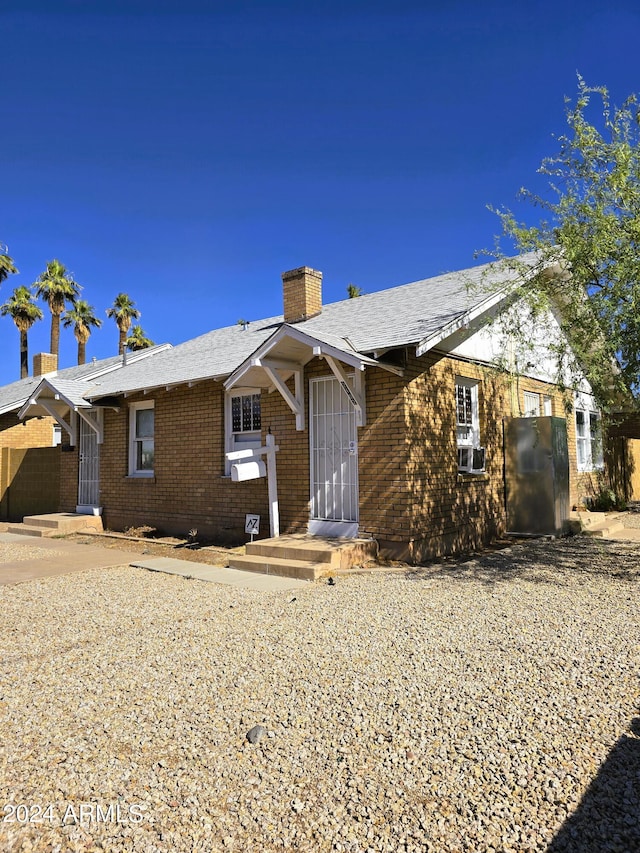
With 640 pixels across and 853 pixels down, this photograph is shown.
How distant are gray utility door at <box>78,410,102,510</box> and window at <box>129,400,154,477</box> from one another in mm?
1365

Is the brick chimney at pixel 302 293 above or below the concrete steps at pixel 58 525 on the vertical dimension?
above

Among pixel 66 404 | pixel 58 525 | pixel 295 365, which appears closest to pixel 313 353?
pixel 295 365

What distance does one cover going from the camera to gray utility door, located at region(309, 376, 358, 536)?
9.39 meters

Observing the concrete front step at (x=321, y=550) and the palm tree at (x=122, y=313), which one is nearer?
the concrete front step at (x=321, y=550)

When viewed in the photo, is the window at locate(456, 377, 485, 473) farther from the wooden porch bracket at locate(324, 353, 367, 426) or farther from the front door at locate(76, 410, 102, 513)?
the front door at locate(76, 410, 102, 513)

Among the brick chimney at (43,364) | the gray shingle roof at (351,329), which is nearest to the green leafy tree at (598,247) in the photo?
the gray shingle roof at (351,329)

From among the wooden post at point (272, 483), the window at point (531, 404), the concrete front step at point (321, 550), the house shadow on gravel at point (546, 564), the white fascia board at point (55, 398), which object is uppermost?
the white fascia board at point (55, 398)

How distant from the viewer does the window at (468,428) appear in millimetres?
10492

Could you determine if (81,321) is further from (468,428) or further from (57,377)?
(468,428)

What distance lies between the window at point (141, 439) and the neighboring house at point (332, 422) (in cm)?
4

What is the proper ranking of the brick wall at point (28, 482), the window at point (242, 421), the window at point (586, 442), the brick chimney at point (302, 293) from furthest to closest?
1. the brick wall at point (28, 482)
2. the window at point (586, 442)
3. the brick chimney at point (302, 293)
4. the window at point (242, 421)

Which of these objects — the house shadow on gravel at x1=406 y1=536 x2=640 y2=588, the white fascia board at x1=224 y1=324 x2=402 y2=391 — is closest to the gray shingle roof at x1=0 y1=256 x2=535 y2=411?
the white fascia board at x1=224 y1=324 x2=402 y2=391

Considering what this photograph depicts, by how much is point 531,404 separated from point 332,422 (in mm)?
5904

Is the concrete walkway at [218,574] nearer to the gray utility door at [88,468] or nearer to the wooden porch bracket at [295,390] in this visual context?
the wooden porch bracket at [295,390]
